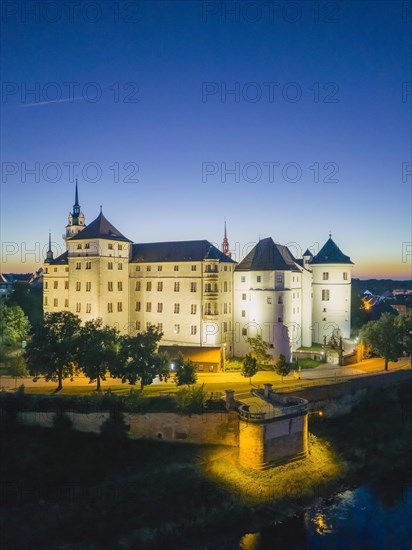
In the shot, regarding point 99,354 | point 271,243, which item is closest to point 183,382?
point 99,354

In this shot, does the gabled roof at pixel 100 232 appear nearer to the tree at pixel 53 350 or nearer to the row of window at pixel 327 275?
the tree at pixel 53 350

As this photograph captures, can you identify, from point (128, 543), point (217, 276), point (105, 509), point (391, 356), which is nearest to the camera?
point (128, 543)

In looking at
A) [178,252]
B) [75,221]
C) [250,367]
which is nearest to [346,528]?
[250,367]

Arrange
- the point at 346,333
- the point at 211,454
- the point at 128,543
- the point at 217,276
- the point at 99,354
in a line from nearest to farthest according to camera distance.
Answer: the point at 128,543
the point at 211,454
the point at 99,354
the point at 217,276
the point at 346,333

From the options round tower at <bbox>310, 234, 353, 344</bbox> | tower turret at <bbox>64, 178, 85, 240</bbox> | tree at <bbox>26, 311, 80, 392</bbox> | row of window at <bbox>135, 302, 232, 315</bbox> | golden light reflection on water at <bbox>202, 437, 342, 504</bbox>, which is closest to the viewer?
golden light reflection on water at <bbox>202, 437, 342, 504</bbox>

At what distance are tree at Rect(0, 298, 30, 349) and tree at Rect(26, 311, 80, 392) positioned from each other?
10.4 meters

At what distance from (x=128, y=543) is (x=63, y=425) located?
9.86m

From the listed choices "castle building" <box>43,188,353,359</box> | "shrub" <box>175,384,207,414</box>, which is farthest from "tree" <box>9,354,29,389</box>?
"shrub" <box>175,384,207,414</box>

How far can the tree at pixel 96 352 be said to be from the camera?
33281mm

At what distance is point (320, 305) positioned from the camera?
50.6 metres

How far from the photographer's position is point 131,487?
87.4 ft

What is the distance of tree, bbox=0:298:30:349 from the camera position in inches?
1734

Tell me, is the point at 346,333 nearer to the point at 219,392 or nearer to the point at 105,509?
the point at 219,392

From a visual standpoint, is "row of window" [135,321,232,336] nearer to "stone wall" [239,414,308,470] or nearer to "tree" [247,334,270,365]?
"tree" [247,334,270,365]
